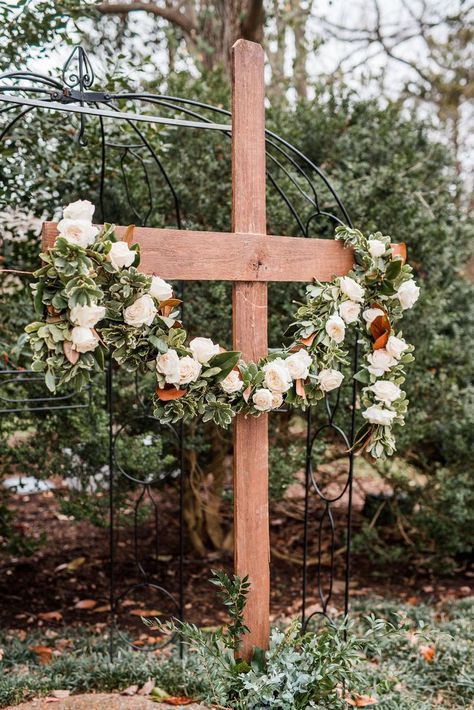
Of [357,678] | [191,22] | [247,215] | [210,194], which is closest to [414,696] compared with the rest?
[357,678]

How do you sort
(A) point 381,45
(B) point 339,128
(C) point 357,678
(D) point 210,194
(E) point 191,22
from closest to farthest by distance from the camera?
(C) point 357,678 < (D) point 210,194 < (B) point 339,128 < (E) point 191,22 < (A) point 381,45

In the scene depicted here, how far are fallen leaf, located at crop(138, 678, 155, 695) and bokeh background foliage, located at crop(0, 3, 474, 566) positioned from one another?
1.22 meters

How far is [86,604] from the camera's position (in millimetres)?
3914

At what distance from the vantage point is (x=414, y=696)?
261cm

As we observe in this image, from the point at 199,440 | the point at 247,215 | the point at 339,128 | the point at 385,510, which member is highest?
the point at 339,128

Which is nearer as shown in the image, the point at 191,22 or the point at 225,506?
the point at 225,506

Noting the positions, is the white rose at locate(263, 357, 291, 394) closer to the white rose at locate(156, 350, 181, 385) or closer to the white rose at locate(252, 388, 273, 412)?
the white rose at locate(252, 388, 273, 412)

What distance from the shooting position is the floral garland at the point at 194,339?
5.62 ft

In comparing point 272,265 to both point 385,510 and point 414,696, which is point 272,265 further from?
point 385,510

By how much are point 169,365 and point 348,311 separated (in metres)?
0.70

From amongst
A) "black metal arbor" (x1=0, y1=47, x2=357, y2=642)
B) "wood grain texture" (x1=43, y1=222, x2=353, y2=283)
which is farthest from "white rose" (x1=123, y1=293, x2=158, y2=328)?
"black metal arbor" (x1=0, y1=47, x2=357, y2=642)

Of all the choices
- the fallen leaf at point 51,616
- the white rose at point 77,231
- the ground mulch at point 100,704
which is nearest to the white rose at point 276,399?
the white rose at point 77,231

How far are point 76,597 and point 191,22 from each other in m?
4.29

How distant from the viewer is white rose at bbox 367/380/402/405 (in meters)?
2.26
